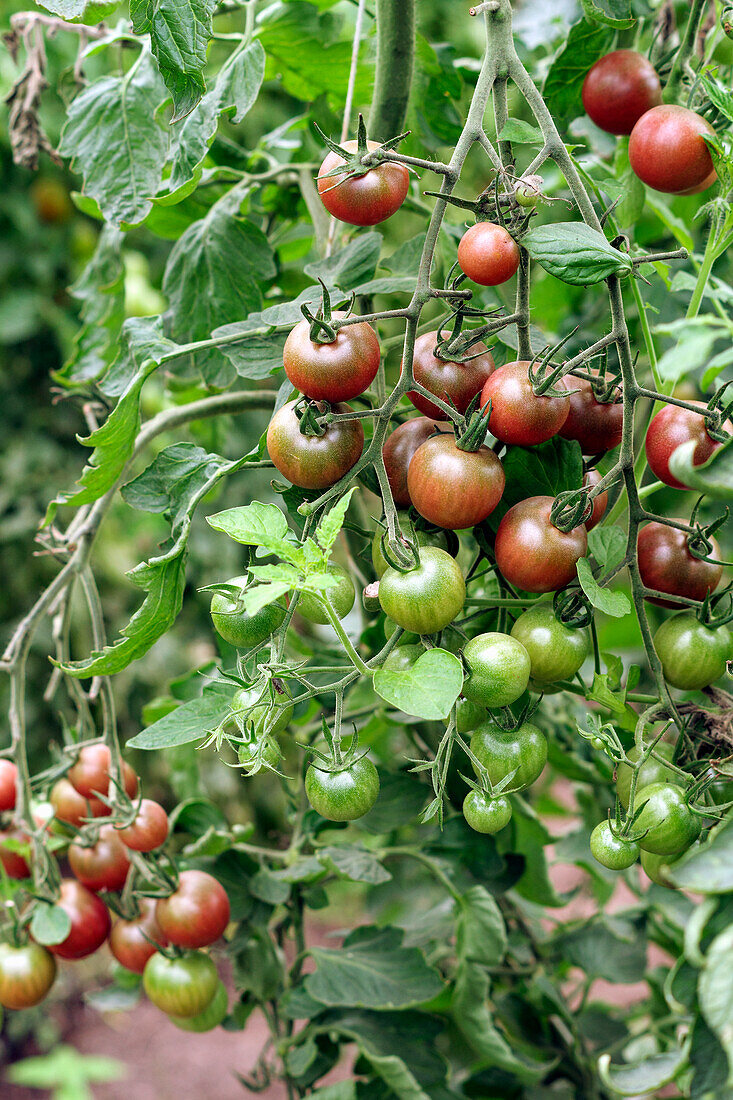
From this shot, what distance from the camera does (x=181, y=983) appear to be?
59 centimetres

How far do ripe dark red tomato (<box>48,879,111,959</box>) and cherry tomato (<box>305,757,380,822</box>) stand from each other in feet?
1.14

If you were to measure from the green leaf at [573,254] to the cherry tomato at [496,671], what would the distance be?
0.16 meters

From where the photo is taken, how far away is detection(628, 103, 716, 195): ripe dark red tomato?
0.46 meters

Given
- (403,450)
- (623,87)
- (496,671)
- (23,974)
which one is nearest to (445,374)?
(403,450)

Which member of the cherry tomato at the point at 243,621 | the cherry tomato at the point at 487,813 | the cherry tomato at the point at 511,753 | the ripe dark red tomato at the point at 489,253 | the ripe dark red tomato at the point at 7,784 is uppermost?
the ripe dark red tomato at the point at 489,253

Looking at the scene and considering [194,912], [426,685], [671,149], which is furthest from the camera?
[194,912]

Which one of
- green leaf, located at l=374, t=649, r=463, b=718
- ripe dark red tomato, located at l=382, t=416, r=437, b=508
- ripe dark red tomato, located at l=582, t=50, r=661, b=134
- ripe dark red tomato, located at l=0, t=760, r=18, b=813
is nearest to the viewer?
green leaf, located at l=374, t=649, r=463, b=718

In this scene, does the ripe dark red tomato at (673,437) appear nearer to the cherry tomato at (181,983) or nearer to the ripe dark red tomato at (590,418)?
the ripe dark red tomato at (590,418)

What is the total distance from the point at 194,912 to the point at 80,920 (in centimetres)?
11

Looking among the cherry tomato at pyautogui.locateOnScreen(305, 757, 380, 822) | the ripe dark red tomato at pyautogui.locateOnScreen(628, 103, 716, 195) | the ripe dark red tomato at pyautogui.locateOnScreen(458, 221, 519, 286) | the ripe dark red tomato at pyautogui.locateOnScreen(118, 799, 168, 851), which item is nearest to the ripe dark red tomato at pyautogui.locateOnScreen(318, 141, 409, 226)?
the ripe dark red tomato at pyautogui.locateOnScreen(458, 221, 519, 286)

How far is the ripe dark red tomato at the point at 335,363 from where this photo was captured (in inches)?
15.0

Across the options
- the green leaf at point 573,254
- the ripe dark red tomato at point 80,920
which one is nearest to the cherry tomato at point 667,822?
the green leaf at point 573,254

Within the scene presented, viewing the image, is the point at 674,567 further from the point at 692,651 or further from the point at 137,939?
the point at 137,939

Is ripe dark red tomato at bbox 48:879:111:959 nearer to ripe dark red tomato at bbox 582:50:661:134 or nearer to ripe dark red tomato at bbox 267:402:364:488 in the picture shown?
ripe dark red tomato at bbox 267:402:364:488
